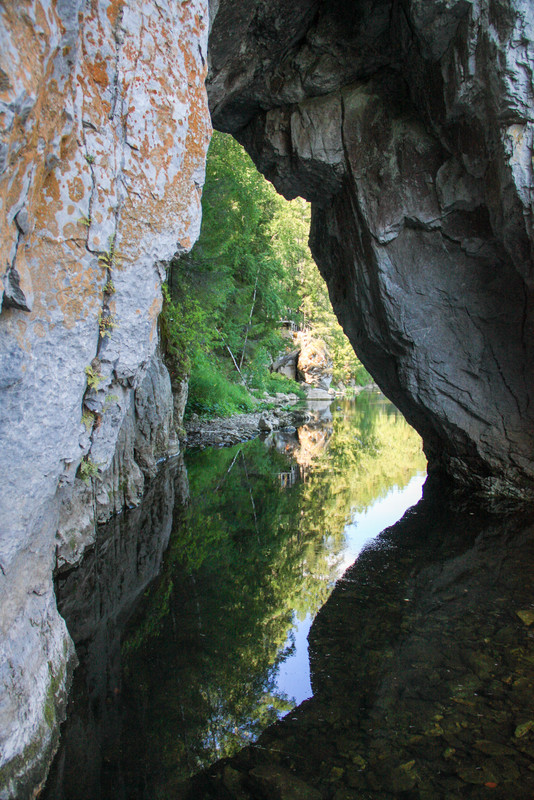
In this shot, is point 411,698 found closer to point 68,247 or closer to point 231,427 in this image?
point 68,247

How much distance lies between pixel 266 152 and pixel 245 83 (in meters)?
1.11

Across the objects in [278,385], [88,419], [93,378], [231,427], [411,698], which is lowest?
[411,698]

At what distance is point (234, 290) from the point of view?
18422mm

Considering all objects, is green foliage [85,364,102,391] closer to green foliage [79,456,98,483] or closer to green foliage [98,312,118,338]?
green foliage [98,312,118,338]

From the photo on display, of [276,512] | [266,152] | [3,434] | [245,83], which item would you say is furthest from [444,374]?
[3,434]

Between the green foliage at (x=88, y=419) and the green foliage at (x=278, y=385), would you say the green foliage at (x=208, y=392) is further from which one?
the green foliage at (x=88, y=419)

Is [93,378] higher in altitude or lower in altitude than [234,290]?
lower

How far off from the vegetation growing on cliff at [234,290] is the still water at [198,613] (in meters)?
4.85

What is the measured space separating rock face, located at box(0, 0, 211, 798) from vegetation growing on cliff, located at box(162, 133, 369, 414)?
7.23 metres

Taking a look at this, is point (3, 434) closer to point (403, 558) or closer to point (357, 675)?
point (357, 675)

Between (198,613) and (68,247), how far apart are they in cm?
329

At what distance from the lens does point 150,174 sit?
3.65 metres

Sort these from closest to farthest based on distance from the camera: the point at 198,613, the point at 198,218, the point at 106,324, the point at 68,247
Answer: the point at 68,247, the point at 106,324, the point at 198,218, the point at 198,613

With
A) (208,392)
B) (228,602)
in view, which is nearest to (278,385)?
(208,392)
